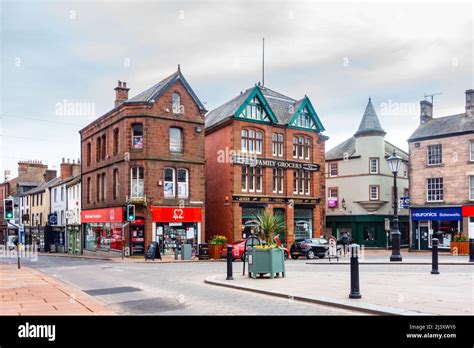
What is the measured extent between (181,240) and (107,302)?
24181mm

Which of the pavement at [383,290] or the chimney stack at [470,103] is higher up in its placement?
the chimney stack at [470,103]

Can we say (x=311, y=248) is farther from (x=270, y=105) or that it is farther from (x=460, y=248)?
(x=270, y=105)

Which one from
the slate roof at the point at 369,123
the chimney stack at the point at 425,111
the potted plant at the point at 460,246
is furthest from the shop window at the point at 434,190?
the slate roof at the point at 369,123

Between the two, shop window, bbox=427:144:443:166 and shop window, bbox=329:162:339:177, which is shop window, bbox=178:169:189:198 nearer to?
shop window, bbox=427:144:443:166

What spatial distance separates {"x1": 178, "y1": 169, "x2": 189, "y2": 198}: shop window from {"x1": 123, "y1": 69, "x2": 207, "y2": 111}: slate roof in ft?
16.2

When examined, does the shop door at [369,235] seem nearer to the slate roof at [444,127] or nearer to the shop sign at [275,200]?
the shop sign at [275,200]

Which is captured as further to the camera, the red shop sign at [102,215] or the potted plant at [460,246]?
the red shop sign at [102,215]

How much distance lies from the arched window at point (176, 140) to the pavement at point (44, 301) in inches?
829

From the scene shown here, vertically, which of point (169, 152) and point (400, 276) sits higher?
point (169, 152)

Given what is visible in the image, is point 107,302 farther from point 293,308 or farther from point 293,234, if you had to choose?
point 293,234

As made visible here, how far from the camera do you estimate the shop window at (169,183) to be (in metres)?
36.8

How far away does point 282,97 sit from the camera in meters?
45.7

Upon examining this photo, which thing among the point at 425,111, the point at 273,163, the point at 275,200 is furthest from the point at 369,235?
the point at 273,163
